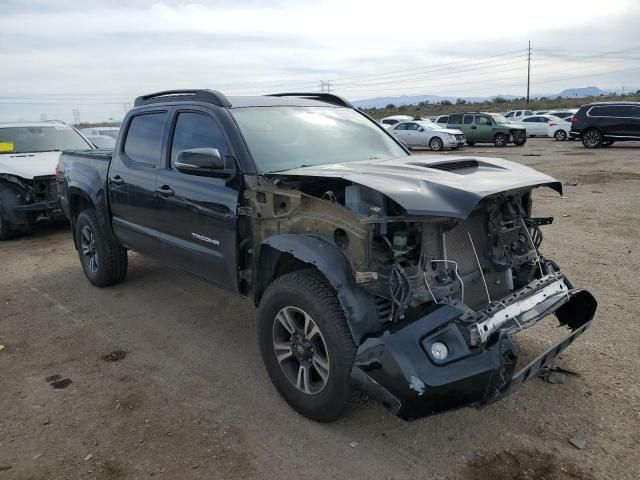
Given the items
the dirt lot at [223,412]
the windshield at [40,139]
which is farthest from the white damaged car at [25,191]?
the dirt lot at [223,412]

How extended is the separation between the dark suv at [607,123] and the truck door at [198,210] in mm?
20754

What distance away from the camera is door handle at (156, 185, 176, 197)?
4371mm

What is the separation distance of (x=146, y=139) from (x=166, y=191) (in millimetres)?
768

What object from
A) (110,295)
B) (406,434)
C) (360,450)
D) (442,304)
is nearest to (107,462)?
(360,450)

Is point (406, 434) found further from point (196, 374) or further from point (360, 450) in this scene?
point (196, 374)

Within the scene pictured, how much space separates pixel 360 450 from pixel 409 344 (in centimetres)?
75

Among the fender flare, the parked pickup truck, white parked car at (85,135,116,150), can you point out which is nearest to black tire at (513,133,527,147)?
white parked car at (85,135,116,150)

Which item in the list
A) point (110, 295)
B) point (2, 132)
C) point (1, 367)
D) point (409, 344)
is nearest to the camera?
point (409, 344)

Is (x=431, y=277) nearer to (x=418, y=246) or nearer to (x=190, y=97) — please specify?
(x=418, y=246)

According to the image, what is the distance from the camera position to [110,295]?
5.75 metres

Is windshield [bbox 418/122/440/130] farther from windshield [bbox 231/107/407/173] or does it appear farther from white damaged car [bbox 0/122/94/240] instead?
windshield [bbox 231/107/407/173]

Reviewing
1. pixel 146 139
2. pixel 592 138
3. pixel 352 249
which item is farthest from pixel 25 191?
pixel 592 138

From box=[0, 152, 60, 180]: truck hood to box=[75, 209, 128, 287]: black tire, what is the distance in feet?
9.03

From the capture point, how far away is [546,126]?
2959 centimetres
